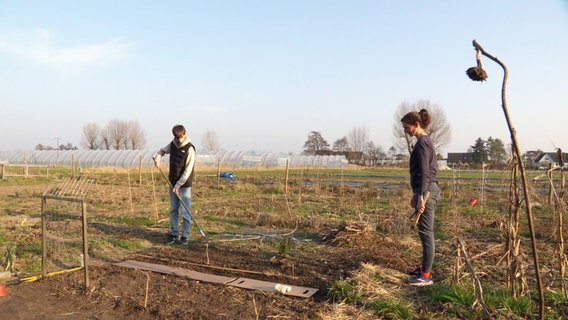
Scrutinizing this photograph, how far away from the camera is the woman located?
390cm

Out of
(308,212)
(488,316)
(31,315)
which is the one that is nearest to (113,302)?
(31,315)

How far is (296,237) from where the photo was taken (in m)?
6.52

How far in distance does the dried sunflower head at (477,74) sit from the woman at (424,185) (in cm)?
158

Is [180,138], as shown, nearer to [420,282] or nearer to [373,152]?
[420,282]

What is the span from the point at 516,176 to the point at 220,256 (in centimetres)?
346

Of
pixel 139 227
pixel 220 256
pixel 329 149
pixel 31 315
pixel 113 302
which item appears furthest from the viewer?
pixel 329 149

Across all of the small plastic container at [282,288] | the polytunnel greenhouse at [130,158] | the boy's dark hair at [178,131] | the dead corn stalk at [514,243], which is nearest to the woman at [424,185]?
the dead corn stalk at [514,243]

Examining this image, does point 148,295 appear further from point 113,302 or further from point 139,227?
point 139,227

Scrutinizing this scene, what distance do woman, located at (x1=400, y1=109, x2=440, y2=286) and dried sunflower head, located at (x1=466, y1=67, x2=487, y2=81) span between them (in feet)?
5.18

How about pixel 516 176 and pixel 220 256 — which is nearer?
pixel 516 176

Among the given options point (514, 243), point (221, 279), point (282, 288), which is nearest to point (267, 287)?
point (282, 288)

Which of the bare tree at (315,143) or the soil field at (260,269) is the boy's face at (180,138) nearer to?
the soil field at (260,269)

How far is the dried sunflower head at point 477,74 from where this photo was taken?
237cm

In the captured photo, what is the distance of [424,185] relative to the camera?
388 cm
